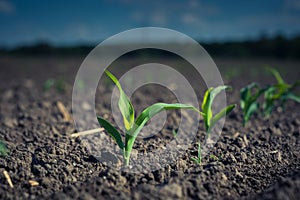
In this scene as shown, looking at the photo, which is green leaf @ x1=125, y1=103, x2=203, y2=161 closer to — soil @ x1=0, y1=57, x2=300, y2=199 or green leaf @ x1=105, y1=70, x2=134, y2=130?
green leaf @ x1=105, y1=70, x2=134, y2=130

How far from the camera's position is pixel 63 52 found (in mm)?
31844

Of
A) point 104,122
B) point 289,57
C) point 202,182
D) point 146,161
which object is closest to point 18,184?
point 104,122

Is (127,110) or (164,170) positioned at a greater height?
(127,110)

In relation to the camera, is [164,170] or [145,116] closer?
[145,116]

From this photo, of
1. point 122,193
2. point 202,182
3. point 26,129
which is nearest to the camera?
point 122,193

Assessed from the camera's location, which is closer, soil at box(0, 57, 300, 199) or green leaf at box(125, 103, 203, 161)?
soil at box(0, 57, 300, 199)

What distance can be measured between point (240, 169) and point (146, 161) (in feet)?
2.44

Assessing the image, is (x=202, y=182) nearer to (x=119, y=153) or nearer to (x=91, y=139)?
(x=119, y=153)

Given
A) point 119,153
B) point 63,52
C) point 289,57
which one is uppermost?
point 63,52

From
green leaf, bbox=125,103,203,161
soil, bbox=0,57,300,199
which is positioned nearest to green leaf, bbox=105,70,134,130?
green leaf, bbox=125,103,203,161

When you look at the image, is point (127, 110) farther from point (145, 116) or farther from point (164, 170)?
point (164, 170)

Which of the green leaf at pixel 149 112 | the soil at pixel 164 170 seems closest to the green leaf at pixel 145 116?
the green leaf at pixel 149 112

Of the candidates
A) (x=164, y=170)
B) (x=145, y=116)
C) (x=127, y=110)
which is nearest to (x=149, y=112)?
(x=145, y=116)

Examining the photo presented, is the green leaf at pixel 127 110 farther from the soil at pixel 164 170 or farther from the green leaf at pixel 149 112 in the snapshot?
the soil at pixel 164 170
